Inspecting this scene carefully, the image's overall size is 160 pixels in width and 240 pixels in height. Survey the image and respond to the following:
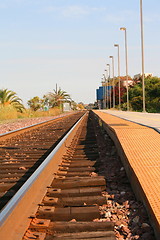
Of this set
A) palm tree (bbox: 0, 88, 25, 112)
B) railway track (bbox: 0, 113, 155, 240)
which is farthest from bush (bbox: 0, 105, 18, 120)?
railway track (bbox: 0, 113, 155, 240)

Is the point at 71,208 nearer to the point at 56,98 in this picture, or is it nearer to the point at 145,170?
the point at 145,170

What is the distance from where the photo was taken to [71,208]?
336 centimetres

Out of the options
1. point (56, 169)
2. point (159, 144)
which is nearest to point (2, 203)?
point (56, 169)

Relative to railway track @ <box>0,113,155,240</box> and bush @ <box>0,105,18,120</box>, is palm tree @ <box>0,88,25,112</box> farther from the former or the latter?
railway track @ <box>0,113,155,240</box>

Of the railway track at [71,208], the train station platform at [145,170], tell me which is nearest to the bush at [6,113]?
the train station platform at [145,170]

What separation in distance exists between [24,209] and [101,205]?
3.24ft

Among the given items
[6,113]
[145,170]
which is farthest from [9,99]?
[145,170]

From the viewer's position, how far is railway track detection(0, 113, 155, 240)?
2729 millimetres

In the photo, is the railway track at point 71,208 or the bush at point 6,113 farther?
the bush at point 6,113

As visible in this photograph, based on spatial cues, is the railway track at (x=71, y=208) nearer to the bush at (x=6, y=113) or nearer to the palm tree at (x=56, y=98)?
the bush at (x=6, y=113)

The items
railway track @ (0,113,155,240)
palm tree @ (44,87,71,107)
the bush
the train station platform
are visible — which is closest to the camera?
railway track @ (0,113,155,240)

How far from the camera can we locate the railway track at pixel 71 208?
2.73 meters

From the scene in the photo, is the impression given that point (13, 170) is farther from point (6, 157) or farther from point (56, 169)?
point (6, 157)

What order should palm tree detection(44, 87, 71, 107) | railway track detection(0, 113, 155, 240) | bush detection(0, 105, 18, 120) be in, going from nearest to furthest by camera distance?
railway track detection(0, 113, 155, 240)
bush detection(0, 105, 18, 120)
palm tree detection(44, 87, 71, 107)
